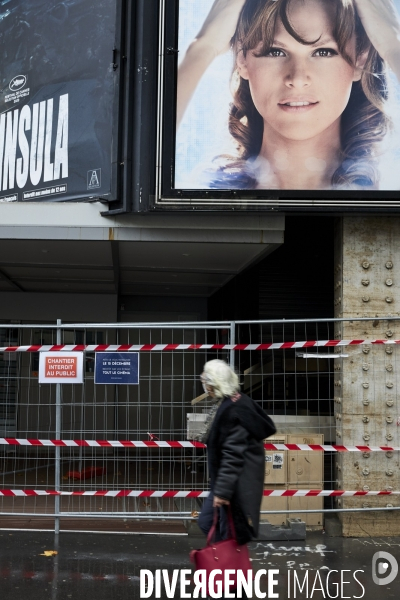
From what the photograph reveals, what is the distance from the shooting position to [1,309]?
51.8ft

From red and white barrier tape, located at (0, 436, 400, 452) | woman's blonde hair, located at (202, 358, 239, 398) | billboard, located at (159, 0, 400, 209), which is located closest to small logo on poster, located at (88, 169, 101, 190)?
billboard, located at (159, 0, 400, 209)

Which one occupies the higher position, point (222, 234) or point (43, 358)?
point (222, 234)

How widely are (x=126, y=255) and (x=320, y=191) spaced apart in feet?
11.3

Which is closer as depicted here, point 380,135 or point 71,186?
point 380,135

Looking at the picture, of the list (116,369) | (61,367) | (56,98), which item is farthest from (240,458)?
(56,98)

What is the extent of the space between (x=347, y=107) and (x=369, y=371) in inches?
122

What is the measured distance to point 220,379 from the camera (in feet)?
17.6

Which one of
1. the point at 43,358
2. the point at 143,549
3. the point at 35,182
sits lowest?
the point at 143,549

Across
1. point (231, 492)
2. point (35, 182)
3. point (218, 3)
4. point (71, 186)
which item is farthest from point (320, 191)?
point (231, 492)

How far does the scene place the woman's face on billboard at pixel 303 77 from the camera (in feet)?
28.8

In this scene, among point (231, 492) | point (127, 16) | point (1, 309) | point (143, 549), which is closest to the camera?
point (231, 492)

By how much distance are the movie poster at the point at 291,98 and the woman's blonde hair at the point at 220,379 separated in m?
3.76

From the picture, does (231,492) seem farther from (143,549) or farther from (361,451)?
(361,451)

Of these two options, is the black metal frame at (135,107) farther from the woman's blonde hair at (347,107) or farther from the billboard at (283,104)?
the woman's blonde hair at (347,107)
